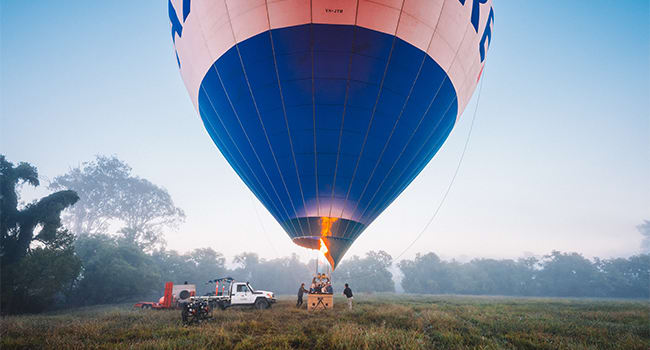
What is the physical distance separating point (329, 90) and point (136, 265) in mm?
31299

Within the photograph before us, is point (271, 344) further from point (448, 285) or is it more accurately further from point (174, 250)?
point (448, 285)

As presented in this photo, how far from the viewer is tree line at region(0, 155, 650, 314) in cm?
1692

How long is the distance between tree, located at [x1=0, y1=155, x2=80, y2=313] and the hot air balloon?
13771 mm

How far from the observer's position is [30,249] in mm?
17281

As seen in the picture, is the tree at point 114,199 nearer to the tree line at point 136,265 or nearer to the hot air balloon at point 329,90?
the tree line at point 136,265

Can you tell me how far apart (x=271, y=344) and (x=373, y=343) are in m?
2.12

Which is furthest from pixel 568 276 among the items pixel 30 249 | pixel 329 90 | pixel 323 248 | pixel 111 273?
pixel 30 249

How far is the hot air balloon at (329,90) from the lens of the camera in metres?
8.24

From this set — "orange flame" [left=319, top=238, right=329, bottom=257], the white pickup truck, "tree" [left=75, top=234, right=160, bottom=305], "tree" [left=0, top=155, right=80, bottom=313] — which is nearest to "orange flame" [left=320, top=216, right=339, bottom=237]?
"orange flame" [left=319, top=238, right=329, bottom=257]

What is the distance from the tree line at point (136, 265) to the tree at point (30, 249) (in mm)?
48

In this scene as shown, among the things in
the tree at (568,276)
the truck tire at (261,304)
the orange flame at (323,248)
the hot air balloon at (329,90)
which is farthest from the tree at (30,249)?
the tree at (568,276)

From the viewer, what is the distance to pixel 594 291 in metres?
55.3

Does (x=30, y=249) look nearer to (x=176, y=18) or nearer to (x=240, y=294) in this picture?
(x=240, y=294)

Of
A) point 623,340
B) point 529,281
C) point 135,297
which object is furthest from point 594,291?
point 135,297
